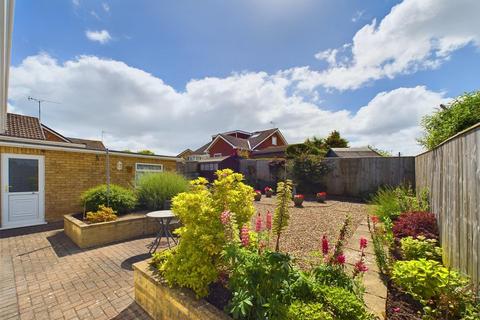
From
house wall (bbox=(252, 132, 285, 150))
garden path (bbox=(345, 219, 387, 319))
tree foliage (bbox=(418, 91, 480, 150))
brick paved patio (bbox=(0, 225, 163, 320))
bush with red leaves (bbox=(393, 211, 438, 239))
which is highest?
house wall (bbox=(252, 132, 285, 150))

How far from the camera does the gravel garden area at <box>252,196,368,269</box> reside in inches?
165

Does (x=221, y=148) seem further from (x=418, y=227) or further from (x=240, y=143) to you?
(x=418, y=227)

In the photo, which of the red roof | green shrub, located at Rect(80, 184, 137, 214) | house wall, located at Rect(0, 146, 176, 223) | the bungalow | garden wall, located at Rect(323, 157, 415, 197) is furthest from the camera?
the red roof

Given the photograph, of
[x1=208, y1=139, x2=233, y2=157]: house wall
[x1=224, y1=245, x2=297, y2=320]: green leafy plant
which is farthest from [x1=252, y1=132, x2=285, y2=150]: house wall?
[x1=224, y1=245, x2=297, y2=320]: green leafy plant

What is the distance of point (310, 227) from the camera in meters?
5.80

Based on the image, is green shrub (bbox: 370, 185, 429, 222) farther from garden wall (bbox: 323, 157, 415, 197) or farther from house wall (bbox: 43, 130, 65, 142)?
house wall (bbox: 43, 130, 65, 142)

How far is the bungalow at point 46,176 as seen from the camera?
6559mm

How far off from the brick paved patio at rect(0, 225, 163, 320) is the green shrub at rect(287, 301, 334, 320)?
2.03 meters

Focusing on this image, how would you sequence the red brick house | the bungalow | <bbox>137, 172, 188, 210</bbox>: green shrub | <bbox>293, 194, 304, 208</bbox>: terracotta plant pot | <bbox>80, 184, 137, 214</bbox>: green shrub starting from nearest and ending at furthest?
<bbox>80, 184, 137, 214</bbox>: green shrub < the bungalow < <bbox>137, 172, 188, 210</bbox>: green shrub < <bbox>293, 194, 304, 208</bbox>: terracotta plant pot < the red brick house

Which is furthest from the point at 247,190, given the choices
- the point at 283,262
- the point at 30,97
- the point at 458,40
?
the point at 30,97

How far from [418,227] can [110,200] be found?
7.33 m

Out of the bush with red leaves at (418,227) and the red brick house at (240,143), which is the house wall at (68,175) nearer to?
the bush with red leaves at (418,227)

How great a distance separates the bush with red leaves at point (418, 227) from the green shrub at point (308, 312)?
9.53ft

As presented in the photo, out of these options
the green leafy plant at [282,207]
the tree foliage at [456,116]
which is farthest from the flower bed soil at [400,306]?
the tree foliage at [456,116]
